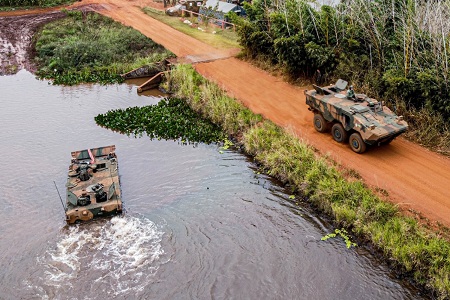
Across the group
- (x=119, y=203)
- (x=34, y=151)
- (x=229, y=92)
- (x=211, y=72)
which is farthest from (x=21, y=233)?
(x=211, y=72)

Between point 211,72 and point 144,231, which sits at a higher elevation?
point 211,72

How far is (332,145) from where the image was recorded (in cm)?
1644

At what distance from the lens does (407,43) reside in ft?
57.7

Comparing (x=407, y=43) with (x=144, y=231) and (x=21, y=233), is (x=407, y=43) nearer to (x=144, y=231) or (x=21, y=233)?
(x=144, y=231)

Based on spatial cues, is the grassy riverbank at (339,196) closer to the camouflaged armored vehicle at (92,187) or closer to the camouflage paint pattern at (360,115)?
the camouflage paint pattern at (360,115)

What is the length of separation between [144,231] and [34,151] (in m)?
7.64

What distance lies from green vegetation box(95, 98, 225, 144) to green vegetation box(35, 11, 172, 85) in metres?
5.45

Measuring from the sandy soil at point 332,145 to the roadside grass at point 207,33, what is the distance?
841 millimetres

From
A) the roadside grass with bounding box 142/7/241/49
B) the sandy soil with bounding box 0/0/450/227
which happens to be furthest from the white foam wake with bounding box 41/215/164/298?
the roadside grass with bounding box 142/7/241/49

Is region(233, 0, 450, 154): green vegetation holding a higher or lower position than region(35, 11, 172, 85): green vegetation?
higher

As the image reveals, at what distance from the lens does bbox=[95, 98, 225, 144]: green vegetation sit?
18781 millimetres

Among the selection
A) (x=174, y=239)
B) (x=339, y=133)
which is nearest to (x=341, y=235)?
(x=339, y=133)

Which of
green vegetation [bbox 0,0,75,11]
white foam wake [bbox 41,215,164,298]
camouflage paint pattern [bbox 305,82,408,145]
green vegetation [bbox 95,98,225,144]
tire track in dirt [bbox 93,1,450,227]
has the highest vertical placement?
green vegetation [bbox 0,0,75,11]

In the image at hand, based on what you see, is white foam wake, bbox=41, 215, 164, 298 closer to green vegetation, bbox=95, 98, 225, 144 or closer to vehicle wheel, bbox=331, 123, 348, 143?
green vegetation, bbox=95, 98, 225, 144
